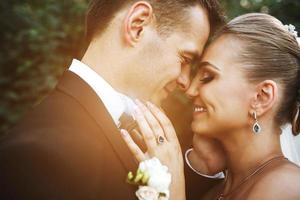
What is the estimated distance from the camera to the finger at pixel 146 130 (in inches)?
107

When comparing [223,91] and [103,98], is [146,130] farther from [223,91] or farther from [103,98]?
[223,91]

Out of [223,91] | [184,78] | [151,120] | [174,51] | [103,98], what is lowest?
[223,91]

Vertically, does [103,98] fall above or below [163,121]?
above

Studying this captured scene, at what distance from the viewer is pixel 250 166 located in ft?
10.2

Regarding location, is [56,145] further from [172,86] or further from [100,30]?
[172,86]

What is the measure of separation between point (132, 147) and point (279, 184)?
842 millimetres

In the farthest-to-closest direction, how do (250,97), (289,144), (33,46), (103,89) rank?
(33,46) → (289,144) → (250,97) → (103,89)

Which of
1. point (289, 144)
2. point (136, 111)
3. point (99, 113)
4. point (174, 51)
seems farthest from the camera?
point (289, 144)

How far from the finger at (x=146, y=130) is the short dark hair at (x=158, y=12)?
0.48m

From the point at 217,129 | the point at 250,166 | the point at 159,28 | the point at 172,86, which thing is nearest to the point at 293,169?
the point at 250,166

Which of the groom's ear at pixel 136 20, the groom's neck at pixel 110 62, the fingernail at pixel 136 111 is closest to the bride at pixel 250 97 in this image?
the fingernail at pixel 136 111

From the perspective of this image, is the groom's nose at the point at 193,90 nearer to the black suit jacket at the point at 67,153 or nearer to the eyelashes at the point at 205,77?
the eyelashes at the point at 205,77

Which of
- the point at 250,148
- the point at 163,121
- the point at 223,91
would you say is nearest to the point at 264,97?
the point at 223,91

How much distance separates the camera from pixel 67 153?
2229mm
